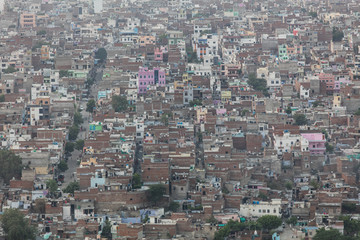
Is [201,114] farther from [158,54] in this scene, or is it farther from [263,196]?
[158,54]

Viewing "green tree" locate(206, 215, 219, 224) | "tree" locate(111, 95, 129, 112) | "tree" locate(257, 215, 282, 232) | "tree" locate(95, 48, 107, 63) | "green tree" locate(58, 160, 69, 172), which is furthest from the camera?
"tree" locate(95, 48, 107, 63)

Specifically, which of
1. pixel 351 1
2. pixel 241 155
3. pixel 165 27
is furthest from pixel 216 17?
pixel 241 155

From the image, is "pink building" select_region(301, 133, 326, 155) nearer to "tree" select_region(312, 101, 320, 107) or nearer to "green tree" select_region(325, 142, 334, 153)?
"green tree" select_region(325, 142, 334, 153)

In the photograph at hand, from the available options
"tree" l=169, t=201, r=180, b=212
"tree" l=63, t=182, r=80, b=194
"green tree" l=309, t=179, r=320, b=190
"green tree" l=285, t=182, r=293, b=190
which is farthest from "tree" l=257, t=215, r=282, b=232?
"tree" l=63, t=182, r=80, b=194

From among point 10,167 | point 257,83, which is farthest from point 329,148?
point 257,83

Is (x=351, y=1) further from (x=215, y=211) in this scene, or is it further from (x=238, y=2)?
(x=215, y=211)

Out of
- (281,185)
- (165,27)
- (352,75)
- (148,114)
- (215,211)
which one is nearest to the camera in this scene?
(215,211)
